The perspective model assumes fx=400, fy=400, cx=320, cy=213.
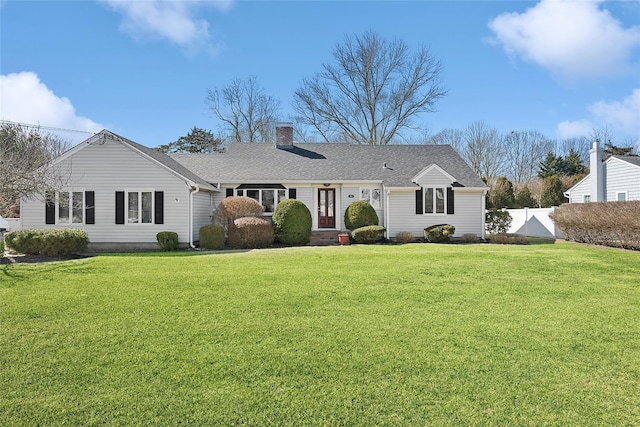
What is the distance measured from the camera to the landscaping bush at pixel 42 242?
1348 cm

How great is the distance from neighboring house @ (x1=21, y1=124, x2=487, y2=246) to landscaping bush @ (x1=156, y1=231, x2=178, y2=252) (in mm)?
582

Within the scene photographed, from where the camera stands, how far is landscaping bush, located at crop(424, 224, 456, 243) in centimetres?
1862

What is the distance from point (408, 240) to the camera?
61.1ft

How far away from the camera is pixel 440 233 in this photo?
1867 centimetres

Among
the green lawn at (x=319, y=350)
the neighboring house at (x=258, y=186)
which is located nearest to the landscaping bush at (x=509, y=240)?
the neighboring house at (x=258, y=186)

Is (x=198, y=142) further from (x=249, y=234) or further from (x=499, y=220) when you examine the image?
(x=499, y=220)

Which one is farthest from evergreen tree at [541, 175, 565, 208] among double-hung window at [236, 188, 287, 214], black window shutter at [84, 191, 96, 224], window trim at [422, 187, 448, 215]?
black window shutter at [84, 191, 96, 224]

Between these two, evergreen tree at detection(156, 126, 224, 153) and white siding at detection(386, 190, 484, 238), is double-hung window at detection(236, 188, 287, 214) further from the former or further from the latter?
evergreen tree at detection(156, 126, 224, 153)

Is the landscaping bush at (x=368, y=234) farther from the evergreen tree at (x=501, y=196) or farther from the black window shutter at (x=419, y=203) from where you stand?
the evergreen tree at (x=501, y=196)

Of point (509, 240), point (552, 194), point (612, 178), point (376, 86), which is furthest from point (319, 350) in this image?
point (552, 194)

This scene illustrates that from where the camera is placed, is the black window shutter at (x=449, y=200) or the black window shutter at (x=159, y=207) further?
the black window shutter at (x=449, y=200)

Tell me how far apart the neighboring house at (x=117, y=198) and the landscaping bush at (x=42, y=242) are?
2599mm

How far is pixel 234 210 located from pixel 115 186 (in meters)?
4.94

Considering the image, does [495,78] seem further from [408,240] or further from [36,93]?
[36,93]
